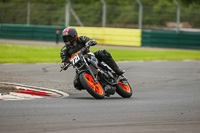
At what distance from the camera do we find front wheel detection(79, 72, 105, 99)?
9.52 m

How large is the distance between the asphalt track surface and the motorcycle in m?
0.21

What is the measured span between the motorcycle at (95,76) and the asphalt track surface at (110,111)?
0.21 meters

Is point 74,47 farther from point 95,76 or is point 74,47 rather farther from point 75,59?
point 95,76

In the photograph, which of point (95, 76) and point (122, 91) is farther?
point (122, 91)

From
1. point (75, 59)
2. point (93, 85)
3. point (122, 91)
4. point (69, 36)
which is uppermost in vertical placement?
point (69, 36)

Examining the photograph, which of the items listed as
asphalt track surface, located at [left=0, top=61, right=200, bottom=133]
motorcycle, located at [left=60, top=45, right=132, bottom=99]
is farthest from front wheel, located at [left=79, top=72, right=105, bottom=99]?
asphalt track surface, located at [left=0, top=61, right=200, bottom=133]

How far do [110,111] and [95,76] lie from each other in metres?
1.84

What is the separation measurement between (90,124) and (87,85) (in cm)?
249

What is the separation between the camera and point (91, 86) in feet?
31.8

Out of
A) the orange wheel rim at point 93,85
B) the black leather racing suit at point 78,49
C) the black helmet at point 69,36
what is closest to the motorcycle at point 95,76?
the orange wheel rim at point 93,85

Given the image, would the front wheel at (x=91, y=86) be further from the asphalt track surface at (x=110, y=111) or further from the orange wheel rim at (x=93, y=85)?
the asphalt track surface at (x=110, y=111)

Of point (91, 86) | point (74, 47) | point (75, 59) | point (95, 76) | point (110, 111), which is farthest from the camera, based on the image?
point (74, 47)

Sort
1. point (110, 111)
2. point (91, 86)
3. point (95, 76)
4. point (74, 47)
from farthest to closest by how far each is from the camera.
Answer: point (74, 47), point (95, 76), point (91, 86), point (110, 111)

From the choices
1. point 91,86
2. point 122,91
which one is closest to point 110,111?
point 91,86
